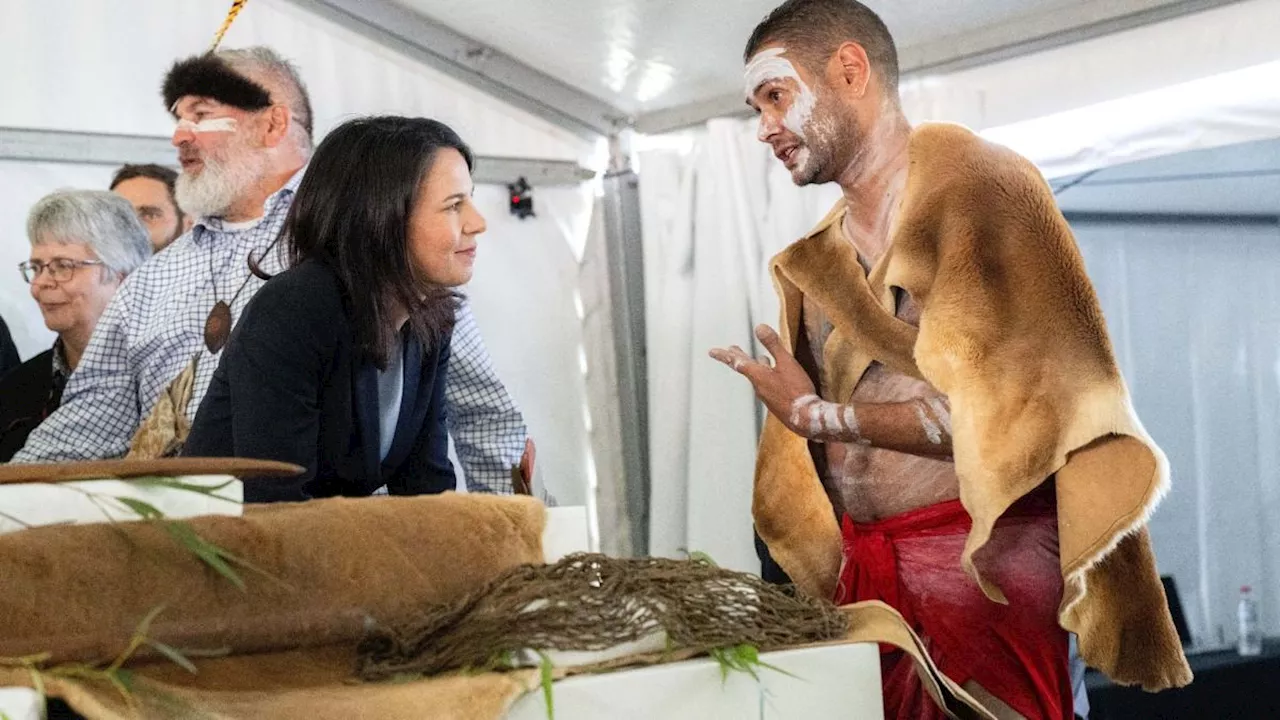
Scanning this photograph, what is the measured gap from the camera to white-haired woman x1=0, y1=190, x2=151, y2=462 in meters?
2.86

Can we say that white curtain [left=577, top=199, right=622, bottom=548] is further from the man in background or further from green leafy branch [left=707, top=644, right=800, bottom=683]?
green leafy branch [left=707, top=644, right=800, bottom=683]

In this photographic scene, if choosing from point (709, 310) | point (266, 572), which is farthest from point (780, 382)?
point (709, 310)

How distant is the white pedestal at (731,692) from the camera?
0.92 metres

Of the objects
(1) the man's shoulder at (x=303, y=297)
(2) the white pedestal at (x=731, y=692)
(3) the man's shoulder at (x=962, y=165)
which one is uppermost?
(3) the man's shoulder at (x=962, y=165)

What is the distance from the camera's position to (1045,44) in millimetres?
2971

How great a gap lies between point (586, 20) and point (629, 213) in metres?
0.71

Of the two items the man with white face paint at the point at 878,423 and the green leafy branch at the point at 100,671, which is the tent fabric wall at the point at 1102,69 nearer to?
the man with white face paint at the point at 878,423

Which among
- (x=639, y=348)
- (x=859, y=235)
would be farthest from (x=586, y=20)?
(x=859, y=235)

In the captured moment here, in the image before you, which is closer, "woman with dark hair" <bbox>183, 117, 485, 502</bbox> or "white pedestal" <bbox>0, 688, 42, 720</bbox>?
"white pedestal" <bbox>0, 688, 42, 720</bbox>

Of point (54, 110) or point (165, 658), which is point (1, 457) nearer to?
point (54, 110)

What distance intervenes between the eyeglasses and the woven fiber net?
231cm

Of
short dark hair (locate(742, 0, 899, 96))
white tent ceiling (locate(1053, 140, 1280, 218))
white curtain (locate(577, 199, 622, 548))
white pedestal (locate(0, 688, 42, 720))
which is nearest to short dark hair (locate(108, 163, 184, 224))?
white curtain (locate(577, 199, 622, 548))

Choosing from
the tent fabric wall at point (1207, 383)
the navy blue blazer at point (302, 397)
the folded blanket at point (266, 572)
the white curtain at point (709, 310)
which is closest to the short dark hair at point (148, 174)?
the white curtain at point (709, 310)

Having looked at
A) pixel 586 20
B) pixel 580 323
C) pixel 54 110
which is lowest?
pixel 580 323
